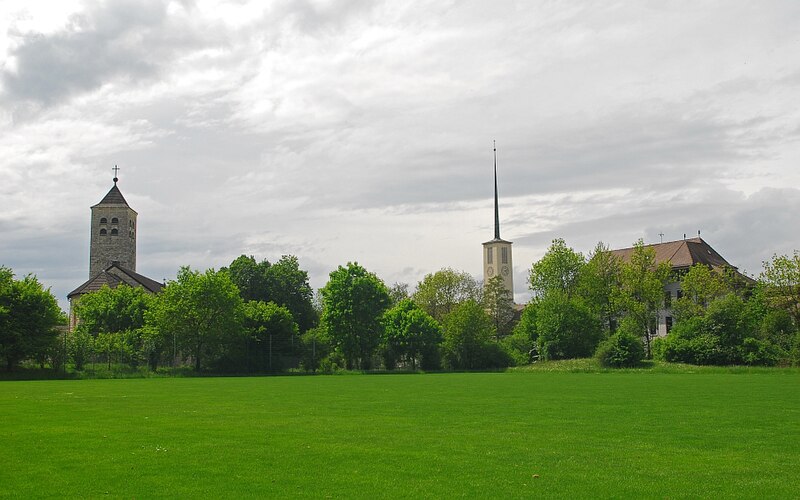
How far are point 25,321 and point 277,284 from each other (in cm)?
3463

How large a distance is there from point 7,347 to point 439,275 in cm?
6509

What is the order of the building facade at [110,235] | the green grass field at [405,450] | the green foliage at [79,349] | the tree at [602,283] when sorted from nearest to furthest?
the green grass field at [405,450] < the green foliage at [79,349] < the tree at [602,283] < the building facade at [110,235]

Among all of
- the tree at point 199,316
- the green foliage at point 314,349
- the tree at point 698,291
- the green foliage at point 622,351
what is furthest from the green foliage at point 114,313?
the tree at point 698,291

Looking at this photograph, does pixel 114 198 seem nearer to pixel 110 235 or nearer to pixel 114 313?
pixel 110 235

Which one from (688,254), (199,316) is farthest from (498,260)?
(199,316)

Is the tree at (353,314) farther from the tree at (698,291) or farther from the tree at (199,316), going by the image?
the tree at (698,291)

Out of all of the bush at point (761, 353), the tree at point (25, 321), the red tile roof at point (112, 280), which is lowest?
the bush at point (761, 353)

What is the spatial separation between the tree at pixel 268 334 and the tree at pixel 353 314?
149 inches

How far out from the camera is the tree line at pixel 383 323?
5831 cm

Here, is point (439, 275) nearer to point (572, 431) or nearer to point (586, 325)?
point (586, 325)

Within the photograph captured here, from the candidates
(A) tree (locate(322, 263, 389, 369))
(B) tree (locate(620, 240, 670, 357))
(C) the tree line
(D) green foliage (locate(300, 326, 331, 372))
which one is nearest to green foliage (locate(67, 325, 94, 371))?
(C) the tree line

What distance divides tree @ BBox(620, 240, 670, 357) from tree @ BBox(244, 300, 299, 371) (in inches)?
1346

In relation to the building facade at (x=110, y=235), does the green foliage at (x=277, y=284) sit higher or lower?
lower

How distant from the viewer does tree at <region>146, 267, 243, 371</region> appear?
64188 mm
